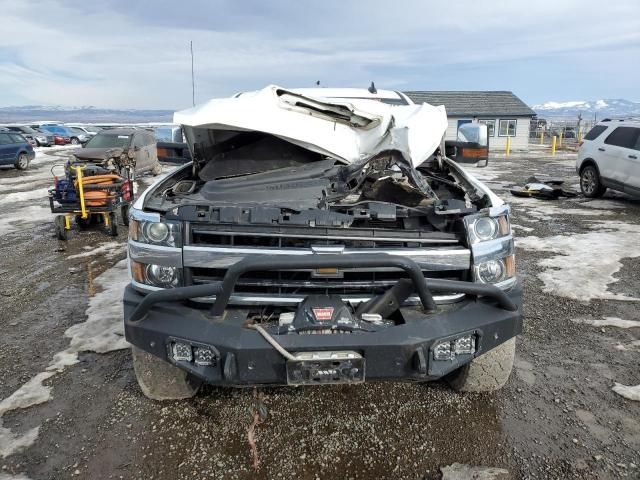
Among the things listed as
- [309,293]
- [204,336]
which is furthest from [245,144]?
[204,336]

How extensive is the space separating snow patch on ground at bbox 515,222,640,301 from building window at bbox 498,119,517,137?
25635 mm

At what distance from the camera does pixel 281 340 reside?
7.63 ft

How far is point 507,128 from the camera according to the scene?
3241cm

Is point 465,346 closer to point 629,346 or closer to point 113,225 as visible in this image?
point 629,346

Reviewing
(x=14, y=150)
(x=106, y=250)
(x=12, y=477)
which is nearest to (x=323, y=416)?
(x=12, y=477)

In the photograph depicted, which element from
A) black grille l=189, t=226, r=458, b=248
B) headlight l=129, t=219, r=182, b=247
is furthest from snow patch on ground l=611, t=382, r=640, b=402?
headlight l=129, t=219, r=182, b=247

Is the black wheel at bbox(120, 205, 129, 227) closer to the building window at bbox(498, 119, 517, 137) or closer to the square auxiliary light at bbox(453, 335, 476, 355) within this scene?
the square auxiliary light at bbox(453, 335, 476, 355)

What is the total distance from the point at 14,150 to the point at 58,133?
18.8 meters

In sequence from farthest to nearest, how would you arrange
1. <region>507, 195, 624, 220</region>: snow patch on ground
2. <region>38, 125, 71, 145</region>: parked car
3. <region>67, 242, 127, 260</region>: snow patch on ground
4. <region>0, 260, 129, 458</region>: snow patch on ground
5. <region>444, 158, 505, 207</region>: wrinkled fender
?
<region>38, 125, 71, 145</region>: parked car
<region>507, 195, 624, 220</region>: snow patch on ground
<region>67, 242, 127, 260</region>: snow patch on ground
<region>444, 158, 505, 207</region>: wrinkled fender
<region>0, 260, 129, 458</region>: snow patch on ground

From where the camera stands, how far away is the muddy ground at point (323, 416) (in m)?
2.61

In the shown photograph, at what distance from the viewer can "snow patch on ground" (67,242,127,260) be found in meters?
6.99

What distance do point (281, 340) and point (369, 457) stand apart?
35.4 inches

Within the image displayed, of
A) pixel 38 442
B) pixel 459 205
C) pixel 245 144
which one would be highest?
pixel 245 144

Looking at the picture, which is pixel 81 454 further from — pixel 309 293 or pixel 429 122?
pixel 429 122
